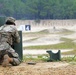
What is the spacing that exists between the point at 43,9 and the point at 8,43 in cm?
9919

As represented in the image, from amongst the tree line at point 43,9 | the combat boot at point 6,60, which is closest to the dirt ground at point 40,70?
the combat boot at point 6,60

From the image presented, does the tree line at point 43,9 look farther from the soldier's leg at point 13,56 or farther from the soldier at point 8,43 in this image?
the soldier's leg at point 13,56

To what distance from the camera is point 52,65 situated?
31.5ft

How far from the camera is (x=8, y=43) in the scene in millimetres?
9617

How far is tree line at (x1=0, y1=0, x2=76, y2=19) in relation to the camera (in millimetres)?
107625

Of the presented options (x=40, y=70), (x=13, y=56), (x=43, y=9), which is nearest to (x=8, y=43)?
(x=13, y=56)

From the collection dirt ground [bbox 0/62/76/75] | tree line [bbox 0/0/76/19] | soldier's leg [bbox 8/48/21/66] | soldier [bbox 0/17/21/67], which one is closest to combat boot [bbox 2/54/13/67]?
soldier [bbox 0/17/21/67]

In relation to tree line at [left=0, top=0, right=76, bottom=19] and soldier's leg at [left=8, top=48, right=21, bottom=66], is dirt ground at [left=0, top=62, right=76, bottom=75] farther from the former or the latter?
A: tree line at [left=0, top=0, right=76, bottom=19]

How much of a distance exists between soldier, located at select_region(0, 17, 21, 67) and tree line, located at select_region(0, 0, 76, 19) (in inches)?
3773

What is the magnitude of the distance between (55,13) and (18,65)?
327ft

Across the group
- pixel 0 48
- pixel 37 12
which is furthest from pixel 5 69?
pixel 37 12

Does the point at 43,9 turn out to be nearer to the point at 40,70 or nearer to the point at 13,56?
the point at 13,56

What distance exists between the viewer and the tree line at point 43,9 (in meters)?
108

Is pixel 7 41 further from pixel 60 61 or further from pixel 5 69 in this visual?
pixel 60 61
